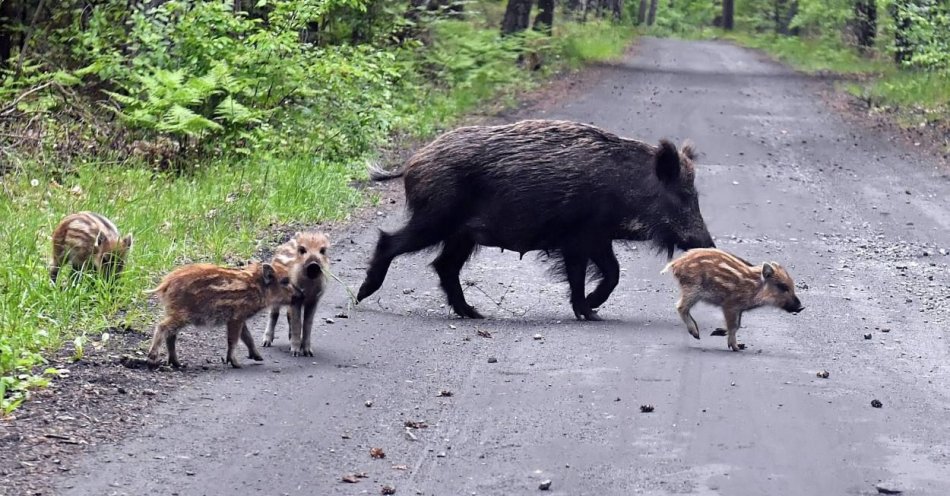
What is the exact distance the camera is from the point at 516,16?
28.8 metres

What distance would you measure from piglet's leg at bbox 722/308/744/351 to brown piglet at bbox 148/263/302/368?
2.96 meters

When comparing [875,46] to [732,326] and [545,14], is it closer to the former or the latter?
[545,14]

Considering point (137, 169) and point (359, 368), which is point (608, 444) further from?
point (137, 169)

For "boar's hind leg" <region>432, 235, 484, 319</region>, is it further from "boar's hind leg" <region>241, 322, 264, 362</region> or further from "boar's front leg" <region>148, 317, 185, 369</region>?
"boar's front leg" <region>148, 317, 185, 369</region>

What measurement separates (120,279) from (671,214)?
401cm

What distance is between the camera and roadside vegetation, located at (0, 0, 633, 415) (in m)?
8.59

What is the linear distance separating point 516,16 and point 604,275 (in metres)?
19.9

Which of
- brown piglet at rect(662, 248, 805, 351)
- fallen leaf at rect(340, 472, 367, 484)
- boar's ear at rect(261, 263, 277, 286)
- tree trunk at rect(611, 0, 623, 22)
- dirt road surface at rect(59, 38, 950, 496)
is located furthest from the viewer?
tree trunk at rect(611, 0, 623, 22)

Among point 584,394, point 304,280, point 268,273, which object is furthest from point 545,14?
point 584,394

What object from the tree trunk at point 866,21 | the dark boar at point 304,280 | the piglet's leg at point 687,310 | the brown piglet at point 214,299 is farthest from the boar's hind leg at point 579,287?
the tree trunk at point 866,21

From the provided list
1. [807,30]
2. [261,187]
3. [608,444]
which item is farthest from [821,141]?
[807,30]

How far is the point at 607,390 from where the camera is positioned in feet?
23.7

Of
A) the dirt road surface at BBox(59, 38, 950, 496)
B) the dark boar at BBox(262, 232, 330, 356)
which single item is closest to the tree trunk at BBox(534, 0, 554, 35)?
the dirt road surface at BBox(59, 38, 950, 496)

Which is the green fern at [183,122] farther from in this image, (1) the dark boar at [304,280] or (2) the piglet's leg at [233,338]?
(2) the piglet's leg at [233,338]
